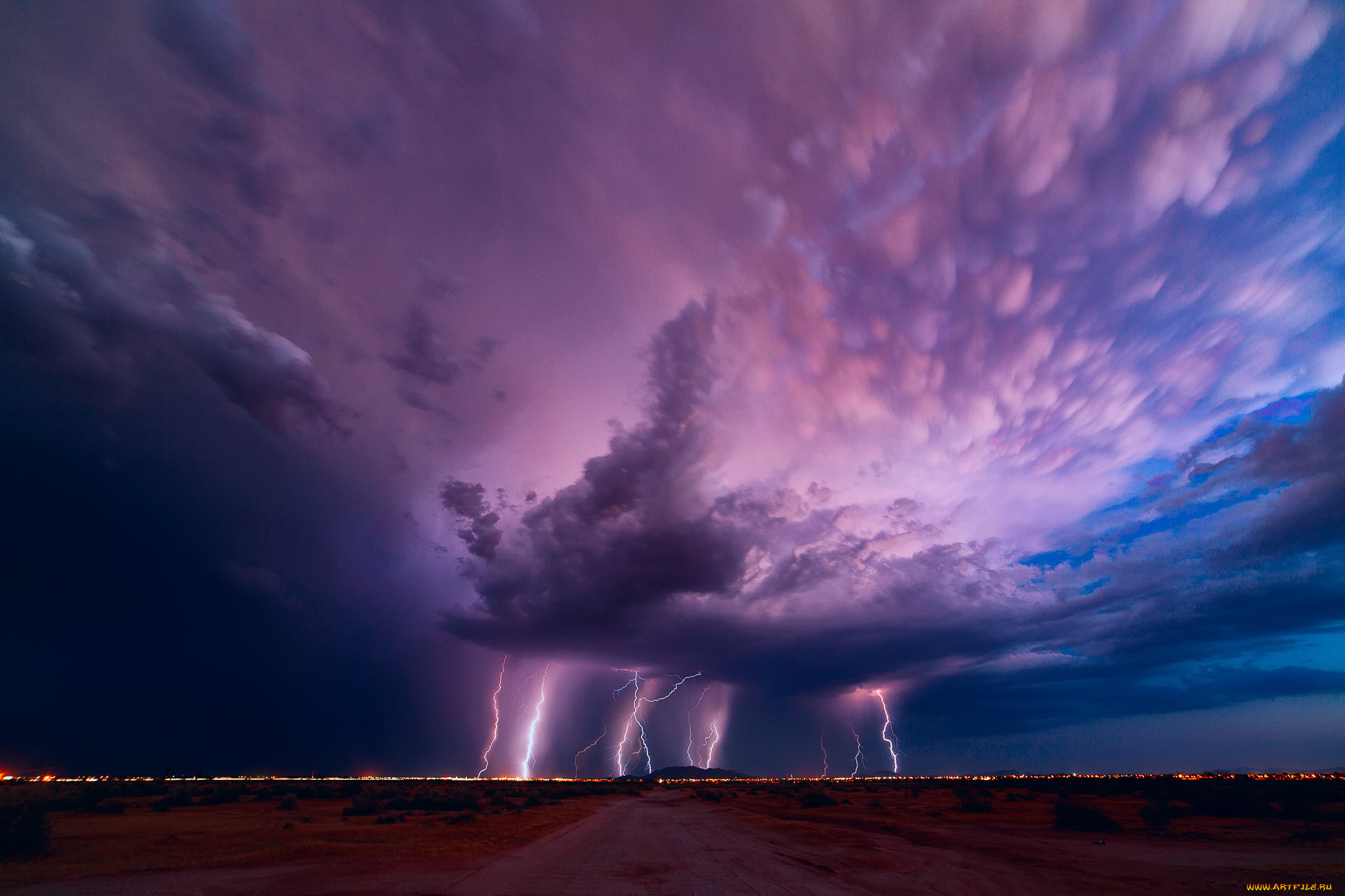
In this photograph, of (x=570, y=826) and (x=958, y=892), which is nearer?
(x=958, y=892)

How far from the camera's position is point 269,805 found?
103 feet

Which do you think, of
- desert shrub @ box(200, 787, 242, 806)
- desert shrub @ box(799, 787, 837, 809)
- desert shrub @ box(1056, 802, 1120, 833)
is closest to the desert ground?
desert shrub @ box(1056, 802, 1120, 833)

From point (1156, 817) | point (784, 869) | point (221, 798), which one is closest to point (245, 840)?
point (784, 869)

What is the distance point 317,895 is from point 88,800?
2727cm

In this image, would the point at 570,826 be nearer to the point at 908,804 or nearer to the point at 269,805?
the point at 269,805

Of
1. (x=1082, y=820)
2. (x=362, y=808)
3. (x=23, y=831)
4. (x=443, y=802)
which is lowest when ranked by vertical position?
(x=443, y=802)

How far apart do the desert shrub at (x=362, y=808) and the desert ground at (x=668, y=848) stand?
0.14 metres

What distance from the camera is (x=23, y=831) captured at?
14.8 metres

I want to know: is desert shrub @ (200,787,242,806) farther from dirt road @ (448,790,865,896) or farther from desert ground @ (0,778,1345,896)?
dirt road @ (448,790,865,896)

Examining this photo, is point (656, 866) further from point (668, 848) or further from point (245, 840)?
point (245, 840)

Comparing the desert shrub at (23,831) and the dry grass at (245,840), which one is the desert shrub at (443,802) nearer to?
the dry grass at (245,840)

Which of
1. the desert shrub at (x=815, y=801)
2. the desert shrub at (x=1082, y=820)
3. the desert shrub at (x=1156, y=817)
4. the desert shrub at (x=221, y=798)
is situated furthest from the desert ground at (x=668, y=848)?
the desert shrub at (x=815, y=801)

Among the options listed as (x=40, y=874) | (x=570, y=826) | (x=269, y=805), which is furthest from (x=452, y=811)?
(x=40, y=874)

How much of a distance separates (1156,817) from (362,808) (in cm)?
4044
